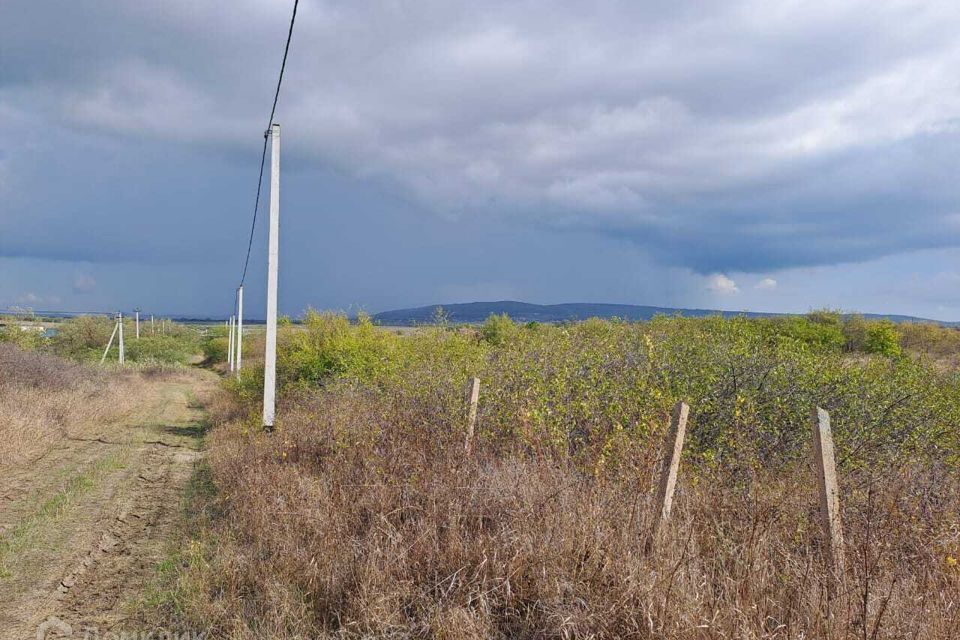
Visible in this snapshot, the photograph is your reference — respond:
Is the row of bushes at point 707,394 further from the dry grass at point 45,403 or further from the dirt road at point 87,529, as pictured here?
the dry grass at point 45,403

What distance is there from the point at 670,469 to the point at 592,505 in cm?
62

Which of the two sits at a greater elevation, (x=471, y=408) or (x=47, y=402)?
(x=471, y=408)

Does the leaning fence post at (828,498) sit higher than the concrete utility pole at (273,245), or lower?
lower

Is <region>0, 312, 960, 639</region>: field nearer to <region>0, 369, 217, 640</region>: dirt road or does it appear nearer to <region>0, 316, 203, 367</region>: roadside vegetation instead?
<region>0, 369, 217, 640</region>: dirt road

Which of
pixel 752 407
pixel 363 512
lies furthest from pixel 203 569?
pixel 752 407

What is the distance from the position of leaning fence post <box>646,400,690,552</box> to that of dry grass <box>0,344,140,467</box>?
10.8m

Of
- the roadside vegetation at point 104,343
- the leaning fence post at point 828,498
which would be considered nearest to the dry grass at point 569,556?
the leaning fence post at point 828,498

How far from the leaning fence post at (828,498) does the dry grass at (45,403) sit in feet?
38.8

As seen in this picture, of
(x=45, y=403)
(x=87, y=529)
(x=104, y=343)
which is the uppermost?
(x=45, y=403)

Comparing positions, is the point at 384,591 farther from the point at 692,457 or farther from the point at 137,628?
the point at 692,457

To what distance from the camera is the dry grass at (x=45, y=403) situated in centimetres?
1090

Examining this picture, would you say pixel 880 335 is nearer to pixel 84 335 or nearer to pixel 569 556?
pixel 569 556

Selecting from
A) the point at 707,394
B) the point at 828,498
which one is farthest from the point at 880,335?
the point at 828,498

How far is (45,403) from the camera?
13.9m
